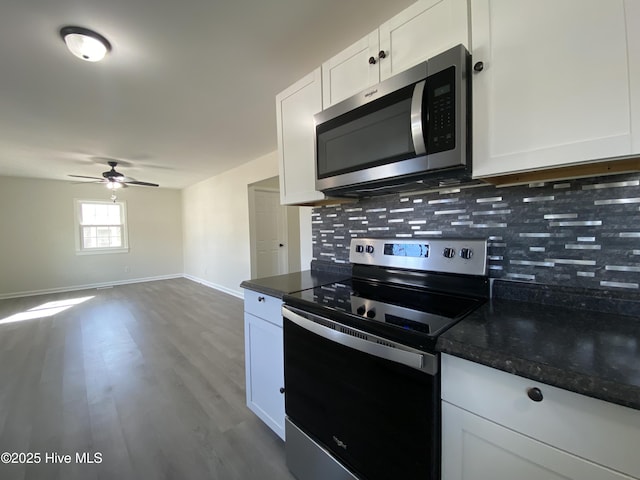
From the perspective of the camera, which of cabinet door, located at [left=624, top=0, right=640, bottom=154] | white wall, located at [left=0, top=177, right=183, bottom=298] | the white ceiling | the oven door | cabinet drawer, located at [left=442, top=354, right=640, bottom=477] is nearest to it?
cabinet drawer, located at [left=442, top=354, right=640, bottom=477]

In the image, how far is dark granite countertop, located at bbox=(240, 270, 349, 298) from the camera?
4.79 ft

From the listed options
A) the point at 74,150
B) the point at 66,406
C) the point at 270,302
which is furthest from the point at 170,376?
the point at 74,150

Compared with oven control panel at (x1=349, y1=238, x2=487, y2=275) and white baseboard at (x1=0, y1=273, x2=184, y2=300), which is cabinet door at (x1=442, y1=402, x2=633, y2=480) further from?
white baseboard at (x1=0, y1=273, x2=184, y2=300)

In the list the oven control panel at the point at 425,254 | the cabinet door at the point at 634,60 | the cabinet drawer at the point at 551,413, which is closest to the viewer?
the cabinet drawer at the point at 551,413

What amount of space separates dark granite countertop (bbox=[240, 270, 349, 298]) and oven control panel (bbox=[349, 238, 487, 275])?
224 mm

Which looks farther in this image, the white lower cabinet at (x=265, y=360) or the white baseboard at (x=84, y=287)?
the white baseboard at (x=84, y=287)

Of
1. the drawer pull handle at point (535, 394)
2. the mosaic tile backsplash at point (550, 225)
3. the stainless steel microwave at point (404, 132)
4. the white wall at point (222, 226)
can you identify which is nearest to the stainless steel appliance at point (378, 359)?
the mosaic tile backsplash at point (550, 225)

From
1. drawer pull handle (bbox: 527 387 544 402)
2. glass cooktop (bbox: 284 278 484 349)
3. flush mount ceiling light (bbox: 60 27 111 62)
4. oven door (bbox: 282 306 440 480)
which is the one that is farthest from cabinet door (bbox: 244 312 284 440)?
flush mount ceiling light (bbox: 60 27 111 62)

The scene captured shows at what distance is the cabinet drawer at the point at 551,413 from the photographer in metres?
0.56

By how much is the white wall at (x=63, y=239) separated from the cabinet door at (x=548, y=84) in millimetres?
7628

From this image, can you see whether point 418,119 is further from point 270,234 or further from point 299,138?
point 270,234

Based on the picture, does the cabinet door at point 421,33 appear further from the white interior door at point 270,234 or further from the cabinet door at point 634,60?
the white interior door at point 270,234

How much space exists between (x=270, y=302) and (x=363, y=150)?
3.12 feet

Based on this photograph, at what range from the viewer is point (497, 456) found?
2.34 feet
